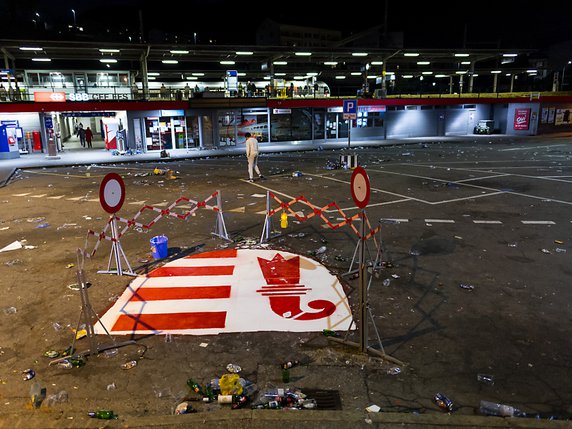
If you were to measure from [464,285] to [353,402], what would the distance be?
3890 millimetres

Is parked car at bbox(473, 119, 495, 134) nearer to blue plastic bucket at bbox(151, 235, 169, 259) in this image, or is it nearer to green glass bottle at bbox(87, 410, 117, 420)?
blue plastic bucket at bbox(151, 235, 169, 259)

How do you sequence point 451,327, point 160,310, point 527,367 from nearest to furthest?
1. point 527,367
2. point 451,327
3. point 160,310

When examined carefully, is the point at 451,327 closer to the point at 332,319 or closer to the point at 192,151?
the point at 332,319

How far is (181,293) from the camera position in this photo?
24.3ft

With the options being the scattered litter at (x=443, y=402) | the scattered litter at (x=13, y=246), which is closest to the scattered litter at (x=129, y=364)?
the scattered litter at (x=443, y=402)

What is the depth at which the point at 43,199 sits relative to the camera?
15312mm

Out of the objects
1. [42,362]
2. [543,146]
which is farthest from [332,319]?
[543,146]

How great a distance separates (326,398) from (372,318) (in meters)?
1.30

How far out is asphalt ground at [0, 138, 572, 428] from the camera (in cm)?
450

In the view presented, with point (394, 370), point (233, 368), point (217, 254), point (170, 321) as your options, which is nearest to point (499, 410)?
point (394, 370)

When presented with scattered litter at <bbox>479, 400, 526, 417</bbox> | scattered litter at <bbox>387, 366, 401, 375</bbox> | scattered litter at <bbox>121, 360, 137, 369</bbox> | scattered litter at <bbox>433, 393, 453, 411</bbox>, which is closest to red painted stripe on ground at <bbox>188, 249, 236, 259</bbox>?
scattered litter at <bbox>121, 360, 137, 369</bbox>

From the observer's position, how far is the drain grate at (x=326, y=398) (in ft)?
14.7

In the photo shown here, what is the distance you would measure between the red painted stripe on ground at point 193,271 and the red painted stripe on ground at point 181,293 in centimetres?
62

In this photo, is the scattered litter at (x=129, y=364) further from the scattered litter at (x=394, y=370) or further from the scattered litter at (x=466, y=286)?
the scattered litter at (x=466, y=286)
